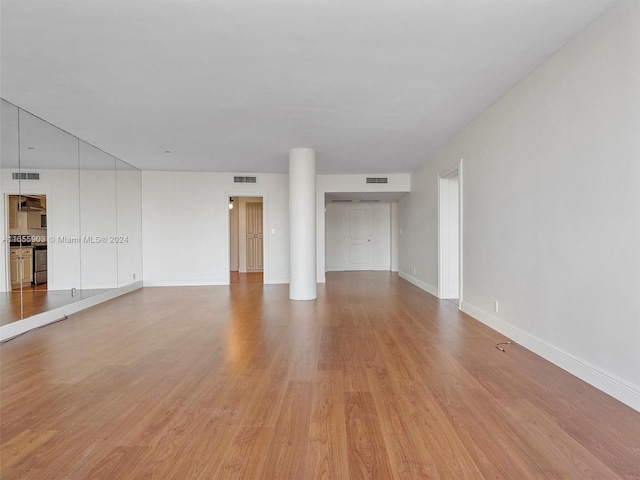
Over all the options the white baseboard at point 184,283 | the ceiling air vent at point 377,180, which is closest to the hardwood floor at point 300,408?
the white baseboard at point 184,283

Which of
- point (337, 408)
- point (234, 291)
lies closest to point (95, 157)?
point (234, 291)

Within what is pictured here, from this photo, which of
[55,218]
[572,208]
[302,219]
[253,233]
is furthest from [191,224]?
[572,208]

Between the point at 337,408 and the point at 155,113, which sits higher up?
the point at 155,113

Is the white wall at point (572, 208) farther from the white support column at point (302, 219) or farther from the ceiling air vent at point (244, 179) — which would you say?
the ceiling air vent at point (244, 179)

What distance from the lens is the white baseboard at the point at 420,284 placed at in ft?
20.1

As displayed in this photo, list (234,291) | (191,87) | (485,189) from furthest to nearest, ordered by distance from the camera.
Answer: (234,291) → (485,189) → (191,87)

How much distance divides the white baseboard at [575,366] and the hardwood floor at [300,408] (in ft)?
0.25

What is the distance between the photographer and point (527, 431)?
1.83 meters

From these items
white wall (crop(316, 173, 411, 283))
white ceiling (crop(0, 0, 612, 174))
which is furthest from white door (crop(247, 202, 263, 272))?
white ceiling (crop(0, 0, 612, 174))

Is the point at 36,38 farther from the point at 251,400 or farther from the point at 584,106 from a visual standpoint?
the point at 584,106

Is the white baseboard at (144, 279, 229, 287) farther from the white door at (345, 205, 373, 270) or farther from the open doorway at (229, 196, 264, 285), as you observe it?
the white door at (345, 205, 373, 270)

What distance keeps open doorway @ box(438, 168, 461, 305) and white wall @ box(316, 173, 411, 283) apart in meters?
2.28

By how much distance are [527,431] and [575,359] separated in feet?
3.59

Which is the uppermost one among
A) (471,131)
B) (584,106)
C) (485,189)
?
(471,131)
